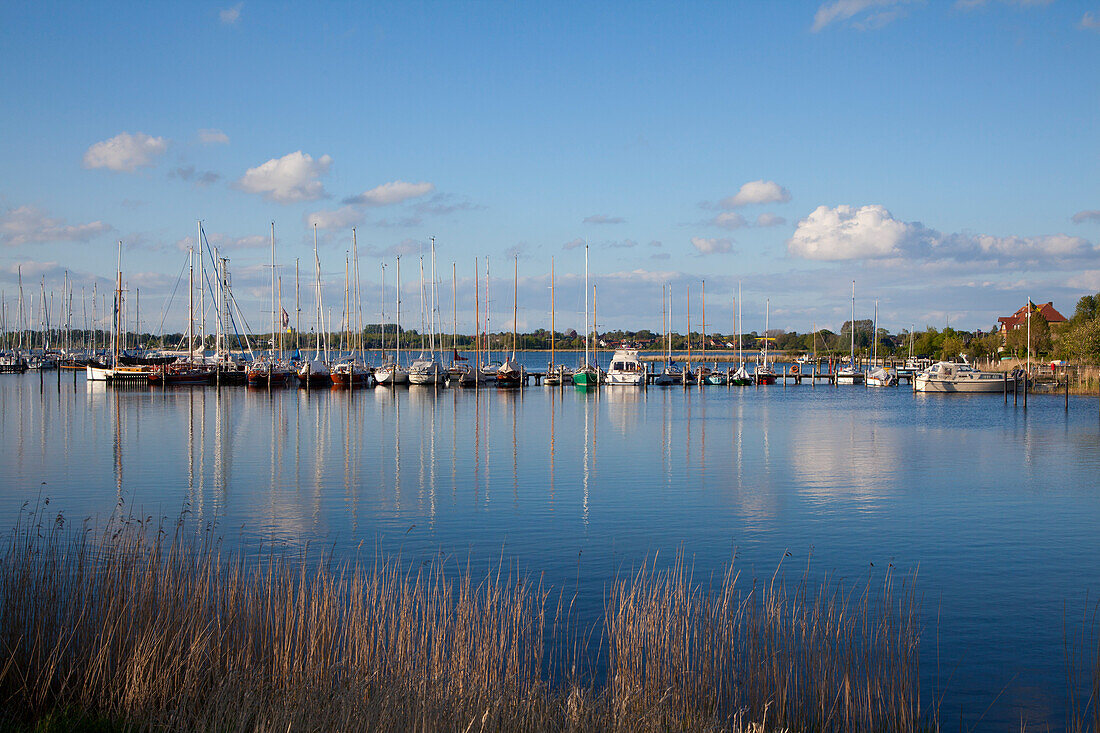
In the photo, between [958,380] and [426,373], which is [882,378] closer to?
[958,380]

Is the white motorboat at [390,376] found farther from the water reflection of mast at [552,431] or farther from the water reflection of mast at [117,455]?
the water reflection of mast at [117,455]

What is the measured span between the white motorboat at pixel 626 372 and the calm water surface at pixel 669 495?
34.7 metres

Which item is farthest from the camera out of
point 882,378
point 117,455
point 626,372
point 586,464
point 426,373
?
point 882,378

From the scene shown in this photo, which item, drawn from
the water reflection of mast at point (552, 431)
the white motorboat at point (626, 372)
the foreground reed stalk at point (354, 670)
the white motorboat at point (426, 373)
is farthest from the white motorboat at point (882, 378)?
the foreground reed stalk at point (354, 670)

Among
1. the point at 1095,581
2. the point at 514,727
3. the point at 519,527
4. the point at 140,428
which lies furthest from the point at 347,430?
the point at 514,727

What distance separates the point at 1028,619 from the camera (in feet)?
45.1

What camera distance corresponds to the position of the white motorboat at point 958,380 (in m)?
77.4

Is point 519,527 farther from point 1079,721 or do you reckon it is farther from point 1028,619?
point 1079,721

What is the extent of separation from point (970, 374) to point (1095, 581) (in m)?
69.1

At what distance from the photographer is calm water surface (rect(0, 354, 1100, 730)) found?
1455 centimetres

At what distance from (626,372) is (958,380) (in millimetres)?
28765

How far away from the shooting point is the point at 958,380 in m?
78.9

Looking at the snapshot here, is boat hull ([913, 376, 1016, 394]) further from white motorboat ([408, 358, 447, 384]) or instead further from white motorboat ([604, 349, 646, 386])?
white motorboat ([408, 358, 447, 384])

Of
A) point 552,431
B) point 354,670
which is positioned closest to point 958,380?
point 552,431
